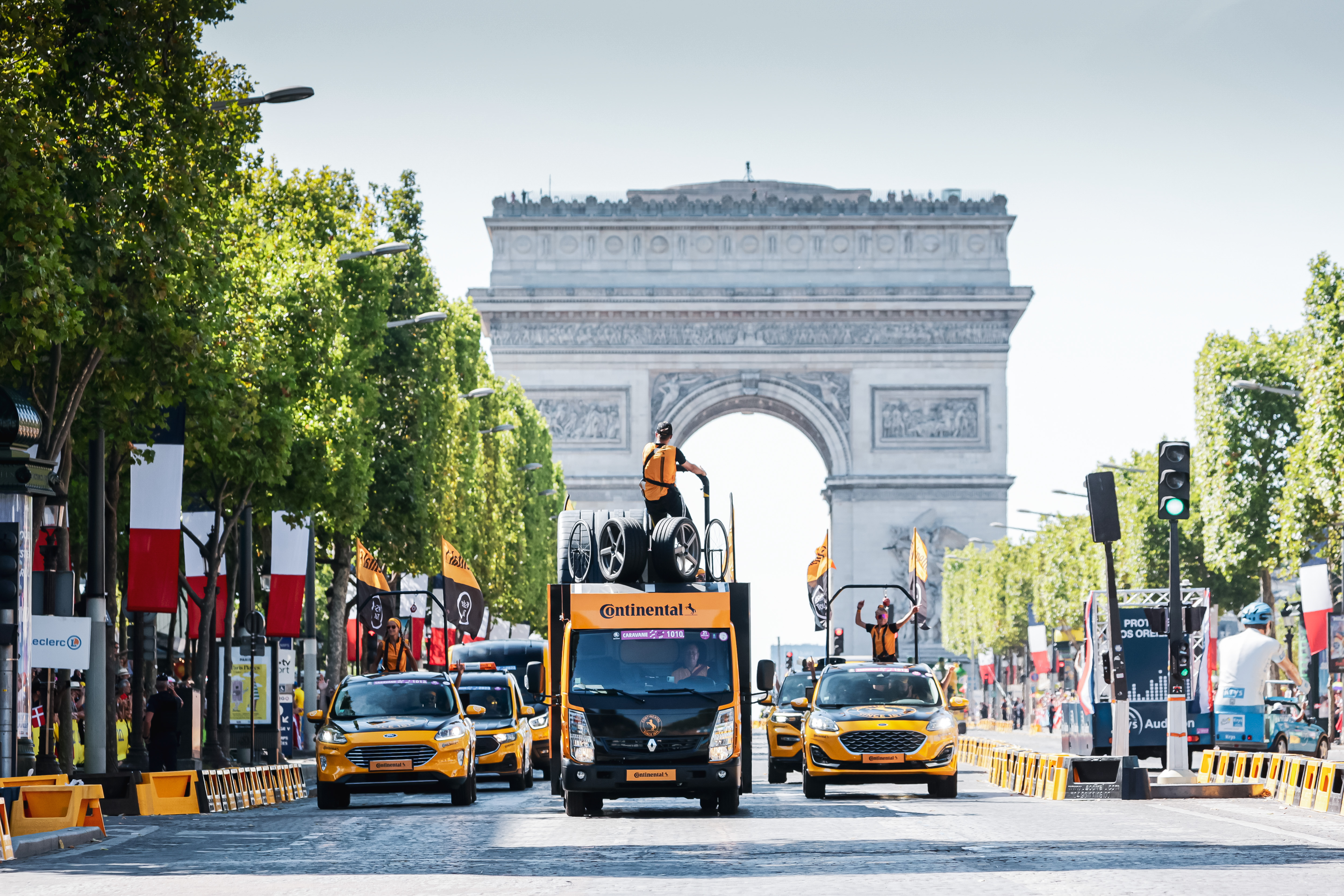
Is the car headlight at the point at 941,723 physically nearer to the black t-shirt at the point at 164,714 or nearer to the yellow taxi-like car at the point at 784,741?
the yellow taxi-like car at the point at 784,741

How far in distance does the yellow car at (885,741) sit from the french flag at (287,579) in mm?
10829

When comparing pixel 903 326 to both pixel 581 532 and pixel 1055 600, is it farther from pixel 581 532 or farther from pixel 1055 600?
pixel 581 532

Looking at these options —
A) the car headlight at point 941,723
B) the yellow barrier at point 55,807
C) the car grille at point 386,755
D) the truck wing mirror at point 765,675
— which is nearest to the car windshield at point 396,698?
the car grille at point 386,755

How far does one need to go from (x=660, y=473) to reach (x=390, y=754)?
211 inches

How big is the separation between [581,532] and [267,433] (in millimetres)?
9239

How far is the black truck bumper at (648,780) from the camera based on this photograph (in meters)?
21.2

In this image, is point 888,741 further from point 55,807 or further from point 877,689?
point 55,807

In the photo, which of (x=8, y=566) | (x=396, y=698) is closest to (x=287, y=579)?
(x=396, y=698)

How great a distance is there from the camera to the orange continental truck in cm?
2128

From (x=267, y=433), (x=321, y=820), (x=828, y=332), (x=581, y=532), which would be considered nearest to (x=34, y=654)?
(x=321, y=820)

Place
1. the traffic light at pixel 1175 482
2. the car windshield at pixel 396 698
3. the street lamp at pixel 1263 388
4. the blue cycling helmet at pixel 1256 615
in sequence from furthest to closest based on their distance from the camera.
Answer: the street lamp at pixel 1263 388 → the blue cycling helmet at pixel 1256 615 → the car windshield at pixel 396 698 → the traffic light at pixel 1175 482

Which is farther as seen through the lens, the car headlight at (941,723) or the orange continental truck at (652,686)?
the car headlight at (941,723)

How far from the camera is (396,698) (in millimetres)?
27141

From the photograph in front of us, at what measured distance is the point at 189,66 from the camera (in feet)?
76.1
